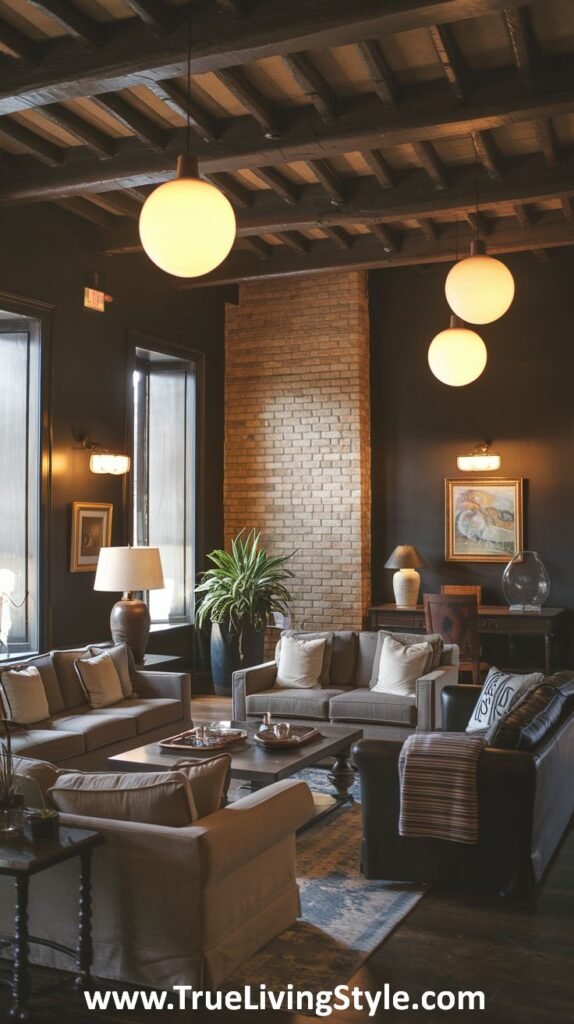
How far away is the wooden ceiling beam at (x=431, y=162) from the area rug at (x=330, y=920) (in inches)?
174

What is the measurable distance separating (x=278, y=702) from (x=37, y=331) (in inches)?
133

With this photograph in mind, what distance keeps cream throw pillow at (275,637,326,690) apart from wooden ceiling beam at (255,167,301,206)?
3396mm

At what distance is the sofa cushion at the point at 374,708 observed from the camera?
6.50 metres

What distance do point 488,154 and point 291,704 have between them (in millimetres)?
3987

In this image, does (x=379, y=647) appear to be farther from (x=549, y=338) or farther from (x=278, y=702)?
(x=549, y=338)

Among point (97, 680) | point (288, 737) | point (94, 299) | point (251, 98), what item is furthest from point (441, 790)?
point (94, 299)

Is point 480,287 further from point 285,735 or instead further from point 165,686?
point 165,686

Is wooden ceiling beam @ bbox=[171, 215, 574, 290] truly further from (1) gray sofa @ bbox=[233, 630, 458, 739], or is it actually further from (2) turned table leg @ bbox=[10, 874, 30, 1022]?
(2) turned table leg @ bbox=[10, 874, 30, 1022]

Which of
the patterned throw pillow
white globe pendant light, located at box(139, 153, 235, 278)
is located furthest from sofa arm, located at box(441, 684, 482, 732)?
white globe pendant light, located at box(139, 153, 235, 278)

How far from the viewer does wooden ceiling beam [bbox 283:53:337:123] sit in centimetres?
527

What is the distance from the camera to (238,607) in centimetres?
909

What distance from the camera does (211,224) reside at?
3.62m

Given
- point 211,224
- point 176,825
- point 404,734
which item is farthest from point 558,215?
point 176,825

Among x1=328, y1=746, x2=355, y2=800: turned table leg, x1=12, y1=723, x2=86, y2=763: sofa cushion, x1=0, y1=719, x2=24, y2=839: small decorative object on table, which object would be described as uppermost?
x1=0, y1=719, x2=24, y2=839: small decorative object on table
